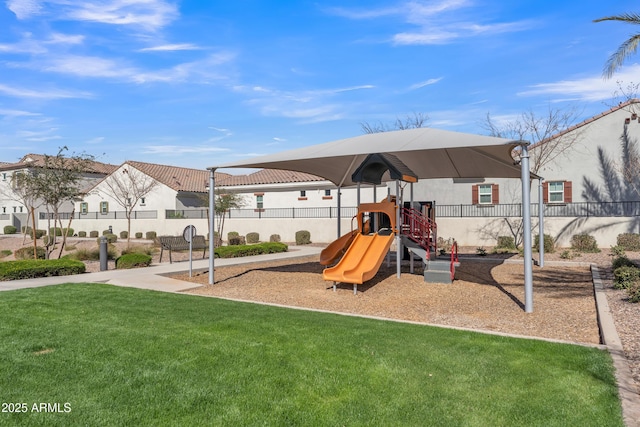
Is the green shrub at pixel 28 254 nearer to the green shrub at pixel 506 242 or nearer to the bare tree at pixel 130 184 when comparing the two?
the bare tree at pixel 130 184

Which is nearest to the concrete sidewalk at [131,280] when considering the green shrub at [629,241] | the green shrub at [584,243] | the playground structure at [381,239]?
the playground structure at [381,239]

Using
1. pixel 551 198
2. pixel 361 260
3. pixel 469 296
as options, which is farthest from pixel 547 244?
pixel 361 260

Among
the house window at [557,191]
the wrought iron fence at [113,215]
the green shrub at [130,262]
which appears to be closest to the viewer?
the green shrub at [130,262]

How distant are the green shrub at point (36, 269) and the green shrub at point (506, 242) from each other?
700 inches

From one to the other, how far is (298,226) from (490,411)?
25.6 metres

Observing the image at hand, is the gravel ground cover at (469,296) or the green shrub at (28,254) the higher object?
the green shrub at (28,254)

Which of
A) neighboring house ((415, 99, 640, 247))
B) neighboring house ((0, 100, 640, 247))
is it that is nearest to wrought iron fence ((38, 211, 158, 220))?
neighboring house ((0, 100, 640, 247))

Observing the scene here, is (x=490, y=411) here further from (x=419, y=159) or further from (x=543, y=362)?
(x=419, y=159)

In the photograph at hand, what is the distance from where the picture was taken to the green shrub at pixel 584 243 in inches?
825

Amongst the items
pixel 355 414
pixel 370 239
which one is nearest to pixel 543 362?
pixel 355 414

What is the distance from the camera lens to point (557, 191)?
2511cm

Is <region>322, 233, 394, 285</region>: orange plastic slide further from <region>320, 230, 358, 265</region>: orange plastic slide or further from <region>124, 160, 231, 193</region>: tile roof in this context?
<region>124, 160, 231, 193</region>: tile roof

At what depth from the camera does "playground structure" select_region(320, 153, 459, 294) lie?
11281 mm

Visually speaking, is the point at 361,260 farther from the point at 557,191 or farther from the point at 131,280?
the point at 557,191
